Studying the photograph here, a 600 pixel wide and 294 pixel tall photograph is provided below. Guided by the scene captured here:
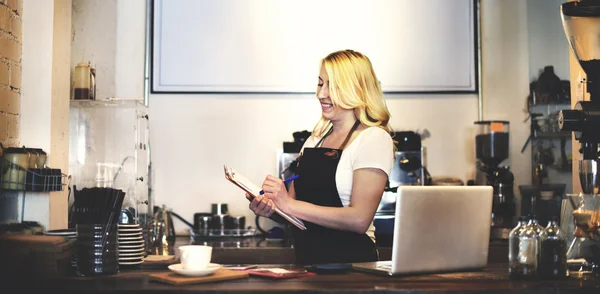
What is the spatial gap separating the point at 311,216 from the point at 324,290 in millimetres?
717

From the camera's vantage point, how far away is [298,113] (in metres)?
4.40

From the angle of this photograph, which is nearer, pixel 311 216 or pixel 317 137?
pixel 311 216

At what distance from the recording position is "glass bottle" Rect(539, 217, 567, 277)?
6.70 feet

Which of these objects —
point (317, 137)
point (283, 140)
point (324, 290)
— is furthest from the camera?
point (283, 140)

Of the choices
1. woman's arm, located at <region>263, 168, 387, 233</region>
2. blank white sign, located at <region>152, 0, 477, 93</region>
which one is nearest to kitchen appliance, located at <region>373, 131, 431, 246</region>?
blank white sign, located at <region>152, 0, 477, 93</region>

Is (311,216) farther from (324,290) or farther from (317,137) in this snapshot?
(324,290)

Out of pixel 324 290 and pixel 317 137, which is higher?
pixel 317 137

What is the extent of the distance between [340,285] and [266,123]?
2.60m

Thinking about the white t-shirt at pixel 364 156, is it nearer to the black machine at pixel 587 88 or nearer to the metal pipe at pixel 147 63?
the black machine at pixel 587 88

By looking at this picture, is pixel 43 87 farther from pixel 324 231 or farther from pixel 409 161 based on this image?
pixel 409 161

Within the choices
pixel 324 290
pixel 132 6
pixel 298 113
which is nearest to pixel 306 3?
pixel 298 113

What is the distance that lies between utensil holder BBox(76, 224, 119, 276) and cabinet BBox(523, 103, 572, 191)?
298cm

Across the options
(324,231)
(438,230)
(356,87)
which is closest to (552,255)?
(438,230)

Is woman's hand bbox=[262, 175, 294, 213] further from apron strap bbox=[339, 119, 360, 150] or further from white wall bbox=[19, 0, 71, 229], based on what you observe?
white wall bbox=[19, 0, 71, 229]
